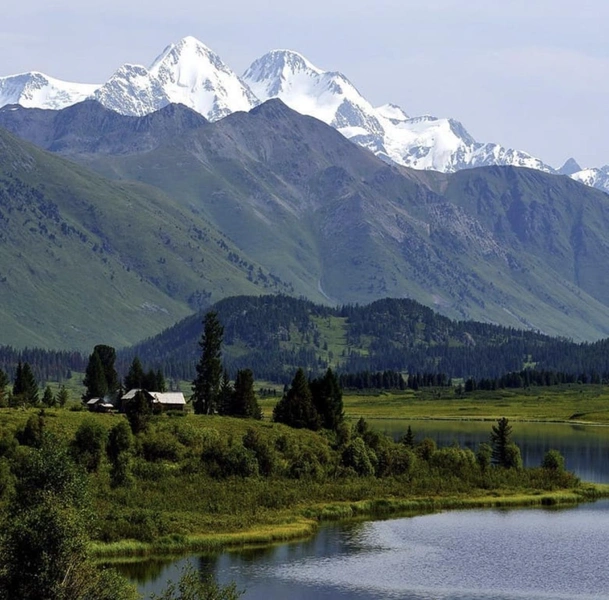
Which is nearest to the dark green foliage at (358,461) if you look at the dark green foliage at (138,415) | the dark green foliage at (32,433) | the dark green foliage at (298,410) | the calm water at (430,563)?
Result: the dark green foliage at (298,410)

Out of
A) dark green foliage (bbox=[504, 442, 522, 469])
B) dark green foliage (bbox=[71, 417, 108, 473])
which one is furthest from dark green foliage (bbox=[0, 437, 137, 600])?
dark green foliage (bbox=[504, 442, 522, 469])

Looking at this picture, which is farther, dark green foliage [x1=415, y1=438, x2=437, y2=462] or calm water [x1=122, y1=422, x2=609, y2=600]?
dark green foliage [x1=415, y1=438, x2=437, y2=462]

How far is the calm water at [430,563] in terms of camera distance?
11219 centimetres

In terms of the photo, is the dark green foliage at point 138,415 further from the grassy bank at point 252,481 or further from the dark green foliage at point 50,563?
the dark green foliage at point 50,563

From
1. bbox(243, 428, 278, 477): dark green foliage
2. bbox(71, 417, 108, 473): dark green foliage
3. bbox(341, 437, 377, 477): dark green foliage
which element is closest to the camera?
bbox(71, 417, 108, 473): dark green foliage

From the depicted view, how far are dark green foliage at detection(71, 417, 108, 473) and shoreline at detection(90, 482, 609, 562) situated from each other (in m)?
22.0

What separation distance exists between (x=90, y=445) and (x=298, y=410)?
51255 mm

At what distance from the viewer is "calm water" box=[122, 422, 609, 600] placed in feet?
368

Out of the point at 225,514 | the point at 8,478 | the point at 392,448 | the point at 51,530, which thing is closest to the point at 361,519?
the point at 225,514

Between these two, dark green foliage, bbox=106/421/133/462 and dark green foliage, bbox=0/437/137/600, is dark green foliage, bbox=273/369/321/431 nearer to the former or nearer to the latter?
dark green foliage, bbox=106/421/133/462

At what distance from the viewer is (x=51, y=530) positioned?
80.9 m

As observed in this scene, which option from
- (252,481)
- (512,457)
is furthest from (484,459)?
(252,481)

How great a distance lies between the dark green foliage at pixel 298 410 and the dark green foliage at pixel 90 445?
151 ft

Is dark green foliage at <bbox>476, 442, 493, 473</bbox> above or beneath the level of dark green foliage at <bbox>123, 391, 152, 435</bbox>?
beneath
